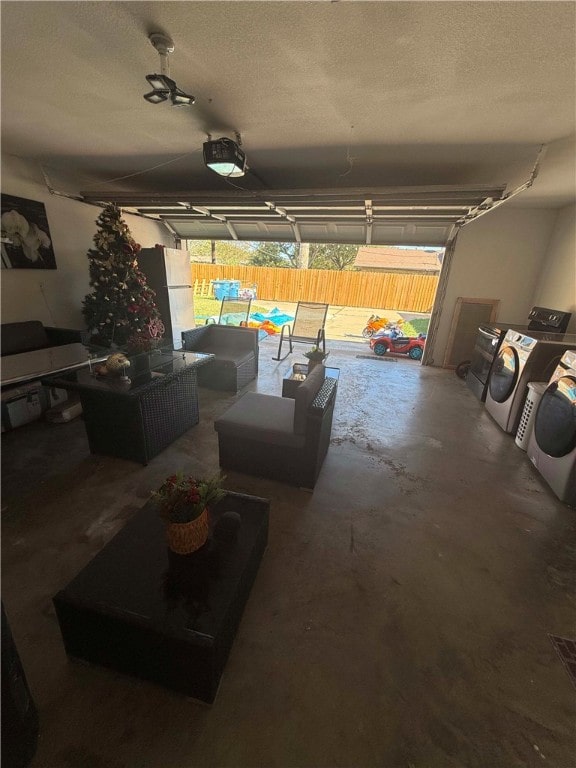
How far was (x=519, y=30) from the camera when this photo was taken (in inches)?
48.6

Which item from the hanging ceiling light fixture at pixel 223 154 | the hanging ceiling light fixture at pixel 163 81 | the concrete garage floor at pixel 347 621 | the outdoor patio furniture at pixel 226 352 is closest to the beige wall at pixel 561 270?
the concrete garage floor at pixel 347 621

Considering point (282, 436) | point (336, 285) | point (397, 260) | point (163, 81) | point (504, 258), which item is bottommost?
point (282, 436)

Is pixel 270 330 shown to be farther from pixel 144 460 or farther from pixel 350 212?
pixel 144 460

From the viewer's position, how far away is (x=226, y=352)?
14.0 feet

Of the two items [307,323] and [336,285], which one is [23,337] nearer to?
[307,323]

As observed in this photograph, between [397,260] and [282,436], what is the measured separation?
918 centimetres

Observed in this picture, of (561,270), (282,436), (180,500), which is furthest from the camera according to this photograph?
(561,270)

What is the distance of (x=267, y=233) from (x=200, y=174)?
82.3 inches

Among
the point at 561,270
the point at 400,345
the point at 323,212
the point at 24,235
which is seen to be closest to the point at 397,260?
the point at 400,345

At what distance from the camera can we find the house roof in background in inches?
364

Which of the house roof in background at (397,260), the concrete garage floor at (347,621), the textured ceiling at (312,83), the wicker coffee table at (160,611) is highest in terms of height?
the textured ceiling at (312,83)

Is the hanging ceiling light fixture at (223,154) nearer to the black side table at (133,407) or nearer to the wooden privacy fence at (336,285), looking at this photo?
the black side table at (133,407)

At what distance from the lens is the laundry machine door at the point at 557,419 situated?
2.16 metres

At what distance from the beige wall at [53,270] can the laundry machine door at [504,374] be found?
5.45m
